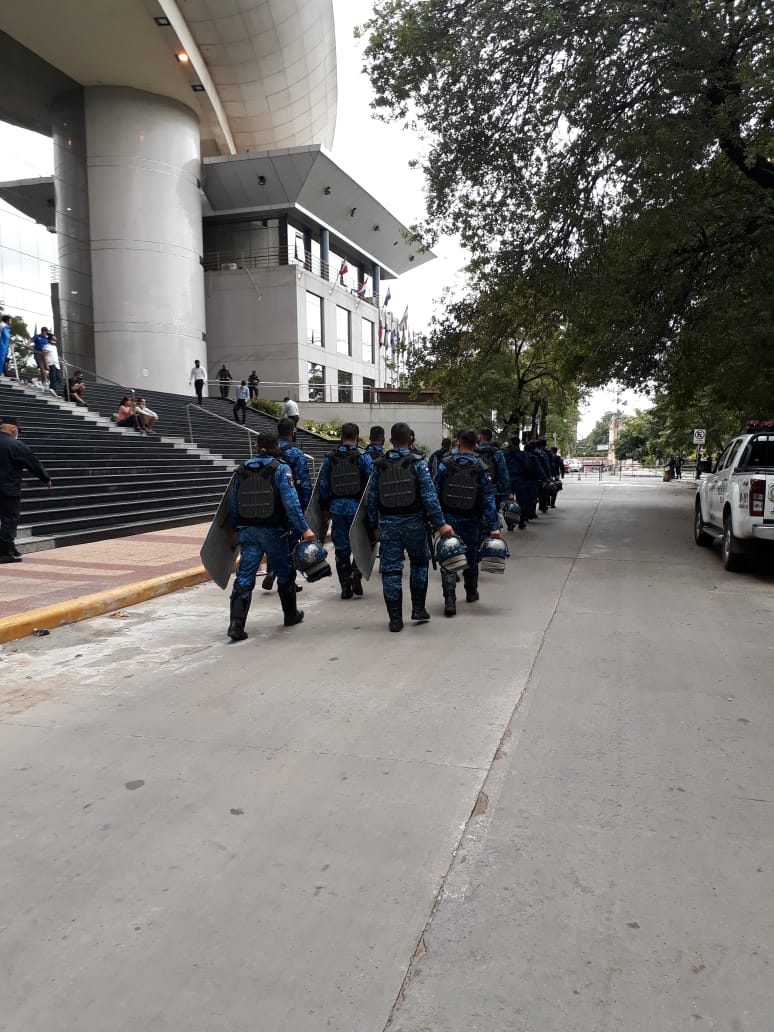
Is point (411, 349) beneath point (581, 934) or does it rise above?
above

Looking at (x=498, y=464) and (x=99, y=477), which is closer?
(x=498, y=464)

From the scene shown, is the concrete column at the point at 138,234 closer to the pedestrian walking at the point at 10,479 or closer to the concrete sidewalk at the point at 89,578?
the concrete sidewalk at the point at 89,578

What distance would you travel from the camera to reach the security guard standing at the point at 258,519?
6656mm

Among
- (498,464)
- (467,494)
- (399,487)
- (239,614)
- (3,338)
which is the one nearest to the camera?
(239,614)

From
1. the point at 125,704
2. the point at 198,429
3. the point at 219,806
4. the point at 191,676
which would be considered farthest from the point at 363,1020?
the point at 198,429

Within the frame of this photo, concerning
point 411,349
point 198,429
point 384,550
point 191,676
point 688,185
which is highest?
point 688,185

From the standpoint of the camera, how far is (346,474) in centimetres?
866

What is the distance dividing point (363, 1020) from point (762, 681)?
13.5 ft

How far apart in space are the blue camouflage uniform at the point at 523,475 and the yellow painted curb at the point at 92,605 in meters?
8.01

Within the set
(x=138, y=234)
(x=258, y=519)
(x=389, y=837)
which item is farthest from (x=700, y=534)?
(x=138, y=234)

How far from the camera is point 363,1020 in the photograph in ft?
7.07

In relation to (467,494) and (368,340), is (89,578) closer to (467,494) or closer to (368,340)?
(467,494)

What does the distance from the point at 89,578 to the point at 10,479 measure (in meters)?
2.03

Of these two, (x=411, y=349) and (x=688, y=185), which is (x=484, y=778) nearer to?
(x=688, y=185)
